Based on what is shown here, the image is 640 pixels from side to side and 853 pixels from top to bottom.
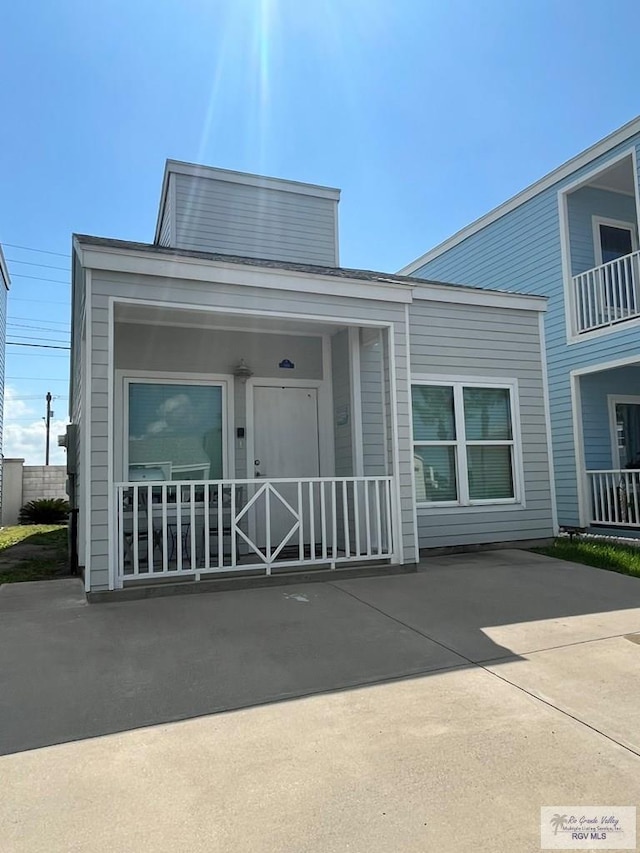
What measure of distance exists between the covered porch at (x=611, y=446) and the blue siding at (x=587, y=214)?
6.68 feet

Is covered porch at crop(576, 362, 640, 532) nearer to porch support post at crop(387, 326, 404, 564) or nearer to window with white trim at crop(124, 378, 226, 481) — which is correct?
porch support post at crop(387, 326, 404, 564)

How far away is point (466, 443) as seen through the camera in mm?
7023

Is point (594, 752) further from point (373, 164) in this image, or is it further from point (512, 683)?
point (373, 164)

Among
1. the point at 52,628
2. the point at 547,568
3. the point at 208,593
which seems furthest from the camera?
the point at 547,568

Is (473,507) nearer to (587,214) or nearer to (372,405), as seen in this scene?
(372,405)

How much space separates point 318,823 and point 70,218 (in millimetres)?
12762

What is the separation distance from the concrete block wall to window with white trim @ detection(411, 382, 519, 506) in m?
10.8

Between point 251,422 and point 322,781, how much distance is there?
4988 mm

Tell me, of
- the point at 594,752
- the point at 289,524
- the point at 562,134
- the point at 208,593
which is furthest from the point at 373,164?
the point at 594,752

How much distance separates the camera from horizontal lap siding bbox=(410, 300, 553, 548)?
6953mm

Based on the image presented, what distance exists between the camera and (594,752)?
2170 mm

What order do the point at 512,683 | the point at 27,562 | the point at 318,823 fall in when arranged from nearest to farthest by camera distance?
the point at 318,823 < the point at 512,683 < the point at 27,562

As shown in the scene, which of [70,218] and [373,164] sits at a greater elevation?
[70,218]

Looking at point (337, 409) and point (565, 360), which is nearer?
point (337, 409)
